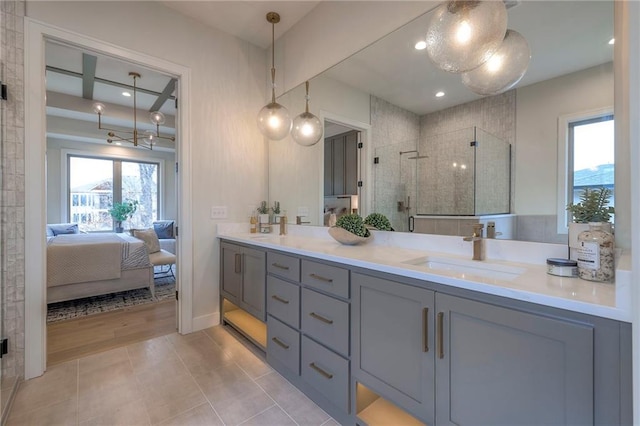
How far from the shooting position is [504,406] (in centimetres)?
93

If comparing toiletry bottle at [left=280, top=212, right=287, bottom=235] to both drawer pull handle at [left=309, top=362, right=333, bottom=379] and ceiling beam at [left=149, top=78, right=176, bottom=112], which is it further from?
ceiling beam at [left=149, top=78, right=176, bottom=112]

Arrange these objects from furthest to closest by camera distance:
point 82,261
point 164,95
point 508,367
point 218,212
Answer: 1. point 164,95
2. point 82,261
3. point 218,212
4. point 508,367

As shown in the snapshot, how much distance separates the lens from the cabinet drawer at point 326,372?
144cm

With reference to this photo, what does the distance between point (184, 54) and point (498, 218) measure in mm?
2838

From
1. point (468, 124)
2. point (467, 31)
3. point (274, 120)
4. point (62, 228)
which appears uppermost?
point (274, 120)

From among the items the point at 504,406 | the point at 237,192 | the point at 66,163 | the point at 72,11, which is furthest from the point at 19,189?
the point at 66,163

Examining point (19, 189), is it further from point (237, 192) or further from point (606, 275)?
point (606, 275)

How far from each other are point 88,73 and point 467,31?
4.71 m

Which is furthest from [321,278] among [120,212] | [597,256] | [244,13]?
[120,212]

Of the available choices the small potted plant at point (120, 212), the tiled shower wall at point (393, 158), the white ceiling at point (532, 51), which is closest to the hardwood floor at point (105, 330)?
the tiled shower wall at point (393, 158)

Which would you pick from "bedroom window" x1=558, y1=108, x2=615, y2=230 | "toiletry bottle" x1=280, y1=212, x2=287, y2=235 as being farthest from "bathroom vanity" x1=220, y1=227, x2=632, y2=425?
"toiletry bottle" x1=280, y1=212, x2=287, y2=235

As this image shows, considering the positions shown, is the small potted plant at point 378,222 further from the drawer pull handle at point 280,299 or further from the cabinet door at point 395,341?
the drawer pull handle at point 280,299

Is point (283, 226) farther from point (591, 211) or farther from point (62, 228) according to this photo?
point (62, 228)

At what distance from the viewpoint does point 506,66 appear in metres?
1.26
